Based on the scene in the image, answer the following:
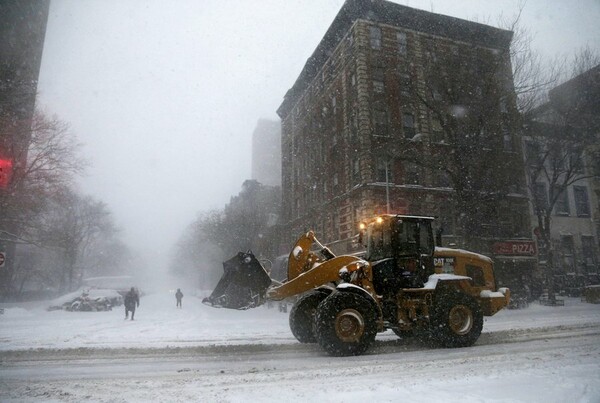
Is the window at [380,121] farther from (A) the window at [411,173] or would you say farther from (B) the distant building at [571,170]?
(B) the distant building at [571,170]

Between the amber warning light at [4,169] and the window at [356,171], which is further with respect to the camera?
the window at [356,171]

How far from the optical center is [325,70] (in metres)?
35.8

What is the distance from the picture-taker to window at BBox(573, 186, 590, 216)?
33.5m

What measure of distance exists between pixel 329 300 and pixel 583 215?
119ft

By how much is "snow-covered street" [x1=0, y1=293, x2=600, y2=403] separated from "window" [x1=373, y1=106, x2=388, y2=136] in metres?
20.0

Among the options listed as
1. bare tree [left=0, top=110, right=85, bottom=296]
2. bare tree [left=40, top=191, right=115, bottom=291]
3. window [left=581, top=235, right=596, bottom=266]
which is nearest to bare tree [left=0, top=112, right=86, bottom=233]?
bare tree [left=0, top=110, right=85, bottom=296]

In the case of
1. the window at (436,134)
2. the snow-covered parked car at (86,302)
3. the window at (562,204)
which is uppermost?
the window at (436,134)

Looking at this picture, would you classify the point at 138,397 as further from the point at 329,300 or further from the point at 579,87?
the point at 579,87

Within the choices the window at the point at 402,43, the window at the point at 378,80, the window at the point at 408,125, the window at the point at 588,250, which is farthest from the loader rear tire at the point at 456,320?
the window at the point at 588,250

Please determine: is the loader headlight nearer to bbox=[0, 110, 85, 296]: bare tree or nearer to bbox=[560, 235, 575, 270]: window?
bbox=[0, 110, 85, 296]: bare tree

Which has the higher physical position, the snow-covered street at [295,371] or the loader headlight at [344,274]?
the loader headlight at [344,274]

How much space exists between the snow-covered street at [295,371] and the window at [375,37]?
82.4 feet

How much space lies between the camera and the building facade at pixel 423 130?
844 inches

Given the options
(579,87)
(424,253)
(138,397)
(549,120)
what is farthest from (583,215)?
(138,397)
